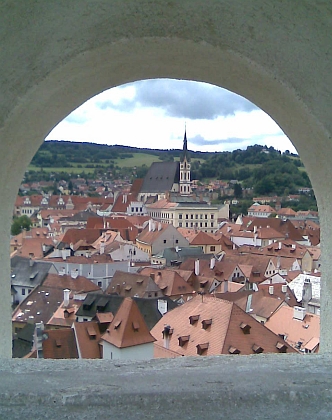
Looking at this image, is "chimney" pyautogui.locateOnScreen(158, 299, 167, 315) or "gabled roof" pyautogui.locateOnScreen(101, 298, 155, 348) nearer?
"gabled roof" pyautogui.locateOnScreen(101, 298, 155, 348)

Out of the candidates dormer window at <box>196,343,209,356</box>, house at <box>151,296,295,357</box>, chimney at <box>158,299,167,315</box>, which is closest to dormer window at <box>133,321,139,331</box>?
house at <box>151,296,295,357</box>

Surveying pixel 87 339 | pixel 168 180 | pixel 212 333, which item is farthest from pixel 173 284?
pixel 168 180

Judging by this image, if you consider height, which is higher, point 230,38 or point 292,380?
point 230,38

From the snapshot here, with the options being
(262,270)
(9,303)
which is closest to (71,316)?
(262,270)

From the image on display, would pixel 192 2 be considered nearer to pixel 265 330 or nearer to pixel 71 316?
pixel 265 330

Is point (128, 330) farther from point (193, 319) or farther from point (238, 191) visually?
point (238, 191)

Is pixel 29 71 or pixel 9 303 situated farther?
pixel 9 303

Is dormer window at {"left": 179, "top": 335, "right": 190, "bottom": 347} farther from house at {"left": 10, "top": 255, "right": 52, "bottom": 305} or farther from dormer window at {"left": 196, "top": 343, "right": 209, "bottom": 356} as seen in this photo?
house at {"left": 10, "top": 255, "right": 52, "bottom": 305}
